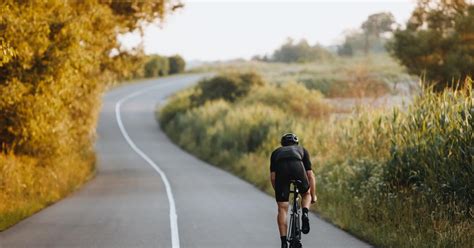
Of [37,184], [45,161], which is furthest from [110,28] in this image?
[37,184]

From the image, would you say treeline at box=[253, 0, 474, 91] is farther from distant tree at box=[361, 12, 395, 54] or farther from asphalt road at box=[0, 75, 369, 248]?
asphalt road at box=[0, 75, 369, 248]

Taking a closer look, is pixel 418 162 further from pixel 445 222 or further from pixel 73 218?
pixel 73 218

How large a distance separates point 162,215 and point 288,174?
298 inches

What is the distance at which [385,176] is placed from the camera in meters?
15.9

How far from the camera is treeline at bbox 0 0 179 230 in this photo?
1708 centimetres

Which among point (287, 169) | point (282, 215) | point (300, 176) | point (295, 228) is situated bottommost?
point (295, 228)

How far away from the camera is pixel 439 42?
1533 inches

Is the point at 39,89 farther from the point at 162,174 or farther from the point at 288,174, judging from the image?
the point at 162,174

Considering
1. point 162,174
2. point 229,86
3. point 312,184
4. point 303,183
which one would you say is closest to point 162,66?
point 229,86

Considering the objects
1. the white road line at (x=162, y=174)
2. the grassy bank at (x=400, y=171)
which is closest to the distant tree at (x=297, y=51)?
the white road line at (x=162, y=174)

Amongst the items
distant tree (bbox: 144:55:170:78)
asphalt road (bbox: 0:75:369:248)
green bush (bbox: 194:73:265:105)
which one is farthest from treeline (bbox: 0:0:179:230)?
distant tree (bbox: 144:55:170:78)

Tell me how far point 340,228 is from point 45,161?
36.5 ft

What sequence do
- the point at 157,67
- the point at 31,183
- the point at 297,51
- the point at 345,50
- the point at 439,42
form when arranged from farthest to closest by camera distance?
the point at 297,51 → the point at 345,50 → the point at 157,67 → the point at 439,42 → the point at 31,183

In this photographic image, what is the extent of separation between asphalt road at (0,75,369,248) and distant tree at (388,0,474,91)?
11682 mm
